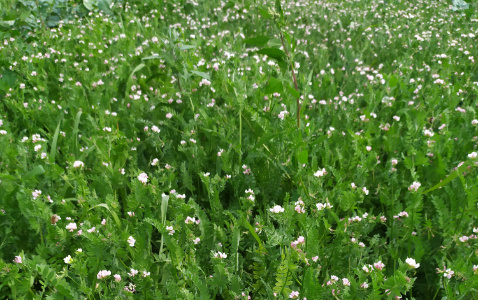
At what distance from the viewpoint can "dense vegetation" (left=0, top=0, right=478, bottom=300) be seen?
5.42 feet

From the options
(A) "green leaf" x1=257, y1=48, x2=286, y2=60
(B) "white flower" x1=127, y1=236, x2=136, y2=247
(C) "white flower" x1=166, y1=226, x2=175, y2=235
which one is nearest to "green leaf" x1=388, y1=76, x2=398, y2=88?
(A) "green leaf" x1=257, y1=48, x2=286, y2=60

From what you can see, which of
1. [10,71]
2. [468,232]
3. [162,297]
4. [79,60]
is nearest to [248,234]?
[162,297]

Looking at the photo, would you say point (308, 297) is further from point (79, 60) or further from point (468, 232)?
point (79, 60)

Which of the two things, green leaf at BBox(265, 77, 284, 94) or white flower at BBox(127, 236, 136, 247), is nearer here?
white flower at BBox(127, 236, 136, 247)

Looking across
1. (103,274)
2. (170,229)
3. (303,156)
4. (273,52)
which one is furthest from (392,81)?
(103,274)

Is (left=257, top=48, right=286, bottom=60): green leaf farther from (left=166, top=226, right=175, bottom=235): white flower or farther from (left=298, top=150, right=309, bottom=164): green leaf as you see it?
(left=166, top=226, right=175, bottom=235): white flower

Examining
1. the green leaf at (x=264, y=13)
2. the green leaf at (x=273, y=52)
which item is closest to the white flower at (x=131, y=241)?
the green leaf at (x=273, y=52)

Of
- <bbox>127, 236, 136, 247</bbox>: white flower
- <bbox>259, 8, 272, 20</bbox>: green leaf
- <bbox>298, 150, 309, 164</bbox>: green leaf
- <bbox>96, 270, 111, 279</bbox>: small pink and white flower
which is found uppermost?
<bbox>259, 8, 272, 20</bbox>: green leaf

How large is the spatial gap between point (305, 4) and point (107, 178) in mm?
4858

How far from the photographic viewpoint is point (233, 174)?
7.52 feet

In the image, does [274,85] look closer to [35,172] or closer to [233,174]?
[233,174]

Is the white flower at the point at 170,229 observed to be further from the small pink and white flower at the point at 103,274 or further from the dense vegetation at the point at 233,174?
the small pink and white flower at the point at 103,274

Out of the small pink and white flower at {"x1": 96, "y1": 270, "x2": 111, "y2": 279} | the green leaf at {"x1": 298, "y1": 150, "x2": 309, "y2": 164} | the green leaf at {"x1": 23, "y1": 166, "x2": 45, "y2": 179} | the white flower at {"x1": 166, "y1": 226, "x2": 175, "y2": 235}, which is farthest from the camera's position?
the green leaf at {"x1": 298, "y1": 150, "x2": 309, "y2": 164}

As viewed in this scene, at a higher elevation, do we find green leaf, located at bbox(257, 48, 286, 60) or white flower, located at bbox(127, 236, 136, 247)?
green leaf, located at bbox(257, 48, 286, 60)
